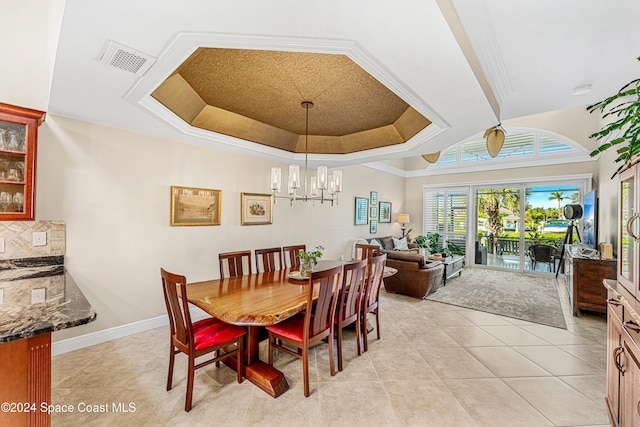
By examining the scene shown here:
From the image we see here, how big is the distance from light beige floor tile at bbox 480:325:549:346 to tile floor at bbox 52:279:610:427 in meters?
0.03

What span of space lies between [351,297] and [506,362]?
169 centimetres

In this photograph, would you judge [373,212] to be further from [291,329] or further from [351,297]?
[291,329]

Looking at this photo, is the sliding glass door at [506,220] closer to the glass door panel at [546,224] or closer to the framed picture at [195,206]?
the glass door panel at [546,224]

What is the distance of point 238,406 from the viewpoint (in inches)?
81.7

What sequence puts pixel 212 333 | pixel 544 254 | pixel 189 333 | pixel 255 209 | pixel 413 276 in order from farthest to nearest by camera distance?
pixel 544 254, pixel 413 276, pixel 255 209, pixel 212 333, pixel 189 333

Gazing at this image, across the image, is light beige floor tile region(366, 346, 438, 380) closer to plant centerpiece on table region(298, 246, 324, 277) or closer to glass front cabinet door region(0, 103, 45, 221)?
plant centerpiece on table region(298, 246, 324, 277)

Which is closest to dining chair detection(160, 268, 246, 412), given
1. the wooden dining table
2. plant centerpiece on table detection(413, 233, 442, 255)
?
the wooden dining table

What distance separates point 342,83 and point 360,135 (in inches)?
66.7

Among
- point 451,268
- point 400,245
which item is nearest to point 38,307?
point 451,268

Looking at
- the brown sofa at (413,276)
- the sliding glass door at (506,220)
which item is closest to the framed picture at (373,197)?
the sliding glass door at (506,220)

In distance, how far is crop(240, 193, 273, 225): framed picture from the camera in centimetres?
428

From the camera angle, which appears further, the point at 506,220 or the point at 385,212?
the point at 385,212

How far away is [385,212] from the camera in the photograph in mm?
7887

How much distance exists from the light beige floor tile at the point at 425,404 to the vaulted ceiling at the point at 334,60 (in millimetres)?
2460
